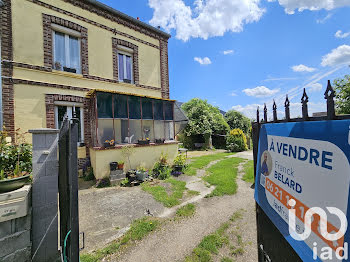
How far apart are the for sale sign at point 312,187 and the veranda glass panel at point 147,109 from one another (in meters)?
6.80

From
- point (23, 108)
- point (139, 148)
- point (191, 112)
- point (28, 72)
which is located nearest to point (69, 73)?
point (28, 72)

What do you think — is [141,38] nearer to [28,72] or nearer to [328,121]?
[28,72]

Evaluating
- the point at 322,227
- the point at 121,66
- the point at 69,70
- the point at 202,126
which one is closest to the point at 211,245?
the point at 322,227

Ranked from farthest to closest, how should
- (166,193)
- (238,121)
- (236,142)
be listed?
(238,121), (236,142), (166,193)

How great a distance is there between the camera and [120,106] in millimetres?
7004

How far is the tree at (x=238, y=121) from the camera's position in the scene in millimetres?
22844

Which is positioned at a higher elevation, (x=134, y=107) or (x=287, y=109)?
(x=134, y=107)

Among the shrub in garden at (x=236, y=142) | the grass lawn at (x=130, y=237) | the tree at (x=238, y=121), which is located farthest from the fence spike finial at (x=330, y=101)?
the tree at (x=238, y=121)

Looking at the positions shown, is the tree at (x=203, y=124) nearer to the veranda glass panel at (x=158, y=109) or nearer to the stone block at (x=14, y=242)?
the veranda glass panel at (x=158, y=109)

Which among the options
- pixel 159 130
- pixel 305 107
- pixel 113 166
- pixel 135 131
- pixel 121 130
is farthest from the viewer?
pixel 159 130

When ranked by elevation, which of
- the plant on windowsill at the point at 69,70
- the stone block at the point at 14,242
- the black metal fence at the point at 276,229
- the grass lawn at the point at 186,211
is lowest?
the grass lawn at the point at 186,211

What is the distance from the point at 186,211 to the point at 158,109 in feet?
18.2

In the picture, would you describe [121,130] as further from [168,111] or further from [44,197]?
[44,197]

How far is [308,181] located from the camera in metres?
1.02
